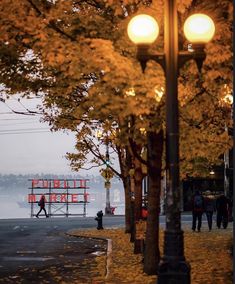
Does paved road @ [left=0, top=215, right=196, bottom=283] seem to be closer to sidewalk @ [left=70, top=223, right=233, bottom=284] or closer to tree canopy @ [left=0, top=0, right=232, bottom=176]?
sidewalk @ [left=70, top=223, right=233, bottom=284]

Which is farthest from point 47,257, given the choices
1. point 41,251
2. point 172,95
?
point 172,95

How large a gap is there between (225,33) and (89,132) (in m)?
16.6

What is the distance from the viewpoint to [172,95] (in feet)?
27.6

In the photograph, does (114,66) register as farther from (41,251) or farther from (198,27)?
(41,251)

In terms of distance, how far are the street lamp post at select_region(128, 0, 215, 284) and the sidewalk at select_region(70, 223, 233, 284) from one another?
170 inches

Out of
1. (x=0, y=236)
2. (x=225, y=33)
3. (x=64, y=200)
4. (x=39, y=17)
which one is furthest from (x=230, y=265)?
(x=64, y=200)

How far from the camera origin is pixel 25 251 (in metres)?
20.8

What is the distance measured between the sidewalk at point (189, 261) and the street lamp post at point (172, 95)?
432 cm

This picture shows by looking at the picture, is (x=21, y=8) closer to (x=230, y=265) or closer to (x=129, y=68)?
(x=129, y=68)

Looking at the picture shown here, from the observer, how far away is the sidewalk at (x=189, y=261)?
43.1ft

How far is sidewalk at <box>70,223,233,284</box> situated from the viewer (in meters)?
13.1

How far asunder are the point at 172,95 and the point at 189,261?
877 centimetres

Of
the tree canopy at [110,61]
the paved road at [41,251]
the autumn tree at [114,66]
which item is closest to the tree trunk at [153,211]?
the autumn tree at [114,66]

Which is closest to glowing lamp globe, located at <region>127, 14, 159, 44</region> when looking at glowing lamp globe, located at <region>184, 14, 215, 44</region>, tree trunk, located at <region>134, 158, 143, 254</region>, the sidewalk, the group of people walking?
glowing lamp globe, located at <region>184, 14, 215, 44</region>
